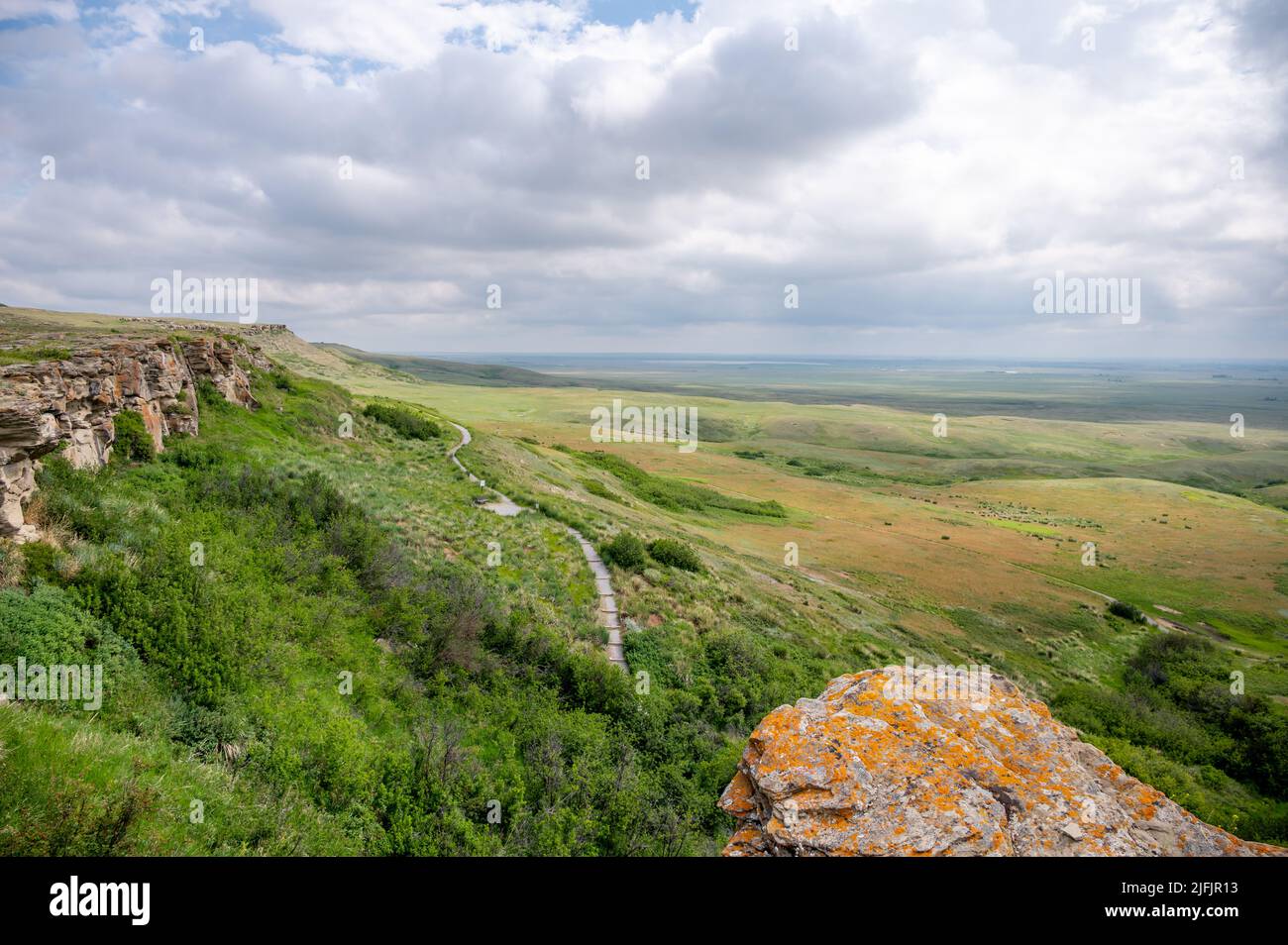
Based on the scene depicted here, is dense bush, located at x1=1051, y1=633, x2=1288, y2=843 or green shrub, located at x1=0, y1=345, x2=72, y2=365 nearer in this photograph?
green shrub, located at x1=0, y1=345, x2=72, y2=365

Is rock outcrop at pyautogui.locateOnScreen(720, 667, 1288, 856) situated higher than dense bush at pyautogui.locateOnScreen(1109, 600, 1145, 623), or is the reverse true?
rock outcrop at pyautogui.locateOnScreen(720, 667, 1288, 856)

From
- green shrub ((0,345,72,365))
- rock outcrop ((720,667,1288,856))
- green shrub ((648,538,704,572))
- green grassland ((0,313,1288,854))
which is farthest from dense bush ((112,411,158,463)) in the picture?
green shrub ((648,538,704,572))

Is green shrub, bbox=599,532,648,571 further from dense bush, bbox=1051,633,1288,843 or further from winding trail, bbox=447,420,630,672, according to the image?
dense bush, bbox=1051,633,1288,843

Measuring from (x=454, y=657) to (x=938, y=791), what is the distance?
8631 millimetres

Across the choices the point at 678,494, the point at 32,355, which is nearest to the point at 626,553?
the point at 32,355

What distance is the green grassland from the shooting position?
6.83 m

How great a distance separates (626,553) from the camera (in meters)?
20.5

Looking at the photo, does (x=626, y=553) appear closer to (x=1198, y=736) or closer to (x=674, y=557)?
(x=674, y=557)

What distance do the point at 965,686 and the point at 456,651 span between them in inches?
359

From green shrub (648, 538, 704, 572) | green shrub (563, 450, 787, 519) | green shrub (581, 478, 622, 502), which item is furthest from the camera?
green shrub (563, 450, 787, 519)

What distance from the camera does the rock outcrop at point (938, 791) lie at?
5797 millimetres

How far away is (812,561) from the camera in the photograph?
132 ft

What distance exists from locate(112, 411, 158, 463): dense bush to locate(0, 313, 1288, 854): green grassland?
0.37 metres
